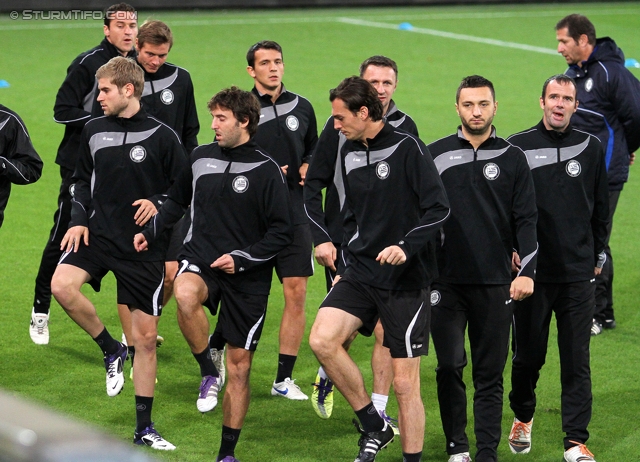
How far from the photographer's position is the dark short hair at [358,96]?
4.93 m

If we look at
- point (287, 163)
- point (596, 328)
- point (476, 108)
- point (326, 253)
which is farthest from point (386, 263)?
point (596, 328)

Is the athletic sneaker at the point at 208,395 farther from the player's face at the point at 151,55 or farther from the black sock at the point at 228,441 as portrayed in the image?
the player's face at the point at 151,55

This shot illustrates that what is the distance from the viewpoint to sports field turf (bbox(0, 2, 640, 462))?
5.97 m

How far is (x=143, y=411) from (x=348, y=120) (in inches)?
78.5

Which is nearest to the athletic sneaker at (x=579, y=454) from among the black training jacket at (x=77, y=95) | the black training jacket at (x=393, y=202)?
the black training jacket at (x=393, y=202)

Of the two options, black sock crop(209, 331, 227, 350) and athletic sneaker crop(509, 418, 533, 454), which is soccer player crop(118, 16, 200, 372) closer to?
black sock crop(209, 331, 227, 350)

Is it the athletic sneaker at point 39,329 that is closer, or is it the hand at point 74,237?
the hand at point 74,237

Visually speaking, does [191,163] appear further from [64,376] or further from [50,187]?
[50,187]

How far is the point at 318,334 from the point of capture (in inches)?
196

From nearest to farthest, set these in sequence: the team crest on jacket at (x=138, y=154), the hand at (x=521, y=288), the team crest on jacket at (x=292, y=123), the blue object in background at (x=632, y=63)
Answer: the hand at (x=521, y=288), the team crest on jacket at (x=138, y=154), the team crest on jacket at (x=292, y=123), the blue object in background at (x=632, y=63)

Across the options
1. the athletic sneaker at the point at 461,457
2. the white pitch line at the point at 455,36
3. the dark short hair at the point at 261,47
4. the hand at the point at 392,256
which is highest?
the white pitch line at the point at 455,36

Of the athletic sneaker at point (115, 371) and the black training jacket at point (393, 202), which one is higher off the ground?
the black training jacket at point (393, 202)

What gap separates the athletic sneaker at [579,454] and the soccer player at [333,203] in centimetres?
105

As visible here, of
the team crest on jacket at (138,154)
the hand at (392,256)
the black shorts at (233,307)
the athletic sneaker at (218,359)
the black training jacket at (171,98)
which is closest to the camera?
the hand at (392,256)
